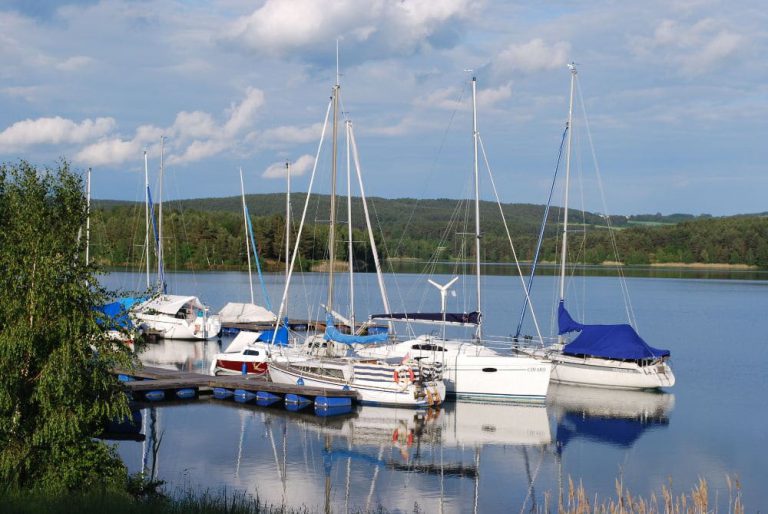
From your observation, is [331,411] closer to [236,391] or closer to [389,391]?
[389,391]

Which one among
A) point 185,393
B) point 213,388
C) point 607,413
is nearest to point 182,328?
point 213,388

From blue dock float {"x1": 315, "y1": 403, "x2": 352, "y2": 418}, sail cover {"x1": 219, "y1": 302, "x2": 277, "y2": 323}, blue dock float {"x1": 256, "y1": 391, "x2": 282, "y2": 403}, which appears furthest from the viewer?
sail cover {"x1": 219, "y1": 302, "x2": 277, "y2": 323}

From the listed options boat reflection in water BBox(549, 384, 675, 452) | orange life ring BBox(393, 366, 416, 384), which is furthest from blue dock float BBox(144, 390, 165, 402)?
boat reflection in water BBox(549, 384, 675, 452)

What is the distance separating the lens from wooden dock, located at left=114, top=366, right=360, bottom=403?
96.6 feet

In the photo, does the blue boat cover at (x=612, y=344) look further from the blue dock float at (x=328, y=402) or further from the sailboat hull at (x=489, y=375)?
the blue dock float at (x=328, y=402)

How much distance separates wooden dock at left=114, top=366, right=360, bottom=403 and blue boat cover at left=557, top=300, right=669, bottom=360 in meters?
10.4

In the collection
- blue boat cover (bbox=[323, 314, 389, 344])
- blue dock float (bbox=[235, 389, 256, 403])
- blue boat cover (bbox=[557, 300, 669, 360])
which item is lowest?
blue dock float (bbox=[235, 389, 256, 403])

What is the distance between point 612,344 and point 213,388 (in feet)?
50.1

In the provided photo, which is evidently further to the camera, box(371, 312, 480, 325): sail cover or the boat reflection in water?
box(371, 312, 480, 325): sail cover

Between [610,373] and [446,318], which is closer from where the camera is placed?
[610,373]

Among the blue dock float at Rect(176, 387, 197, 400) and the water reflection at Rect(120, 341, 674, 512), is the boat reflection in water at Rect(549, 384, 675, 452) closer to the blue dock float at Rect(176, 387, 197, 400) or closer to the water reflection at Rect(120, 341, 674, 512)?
the water reflection at Rect(120, 341, 674, 512)

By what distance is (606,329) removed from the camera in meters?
34.8

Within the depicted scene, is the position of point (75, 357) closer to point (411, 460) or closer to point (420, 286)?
point (411, 460)

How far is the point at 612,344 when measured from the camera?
34.5m
